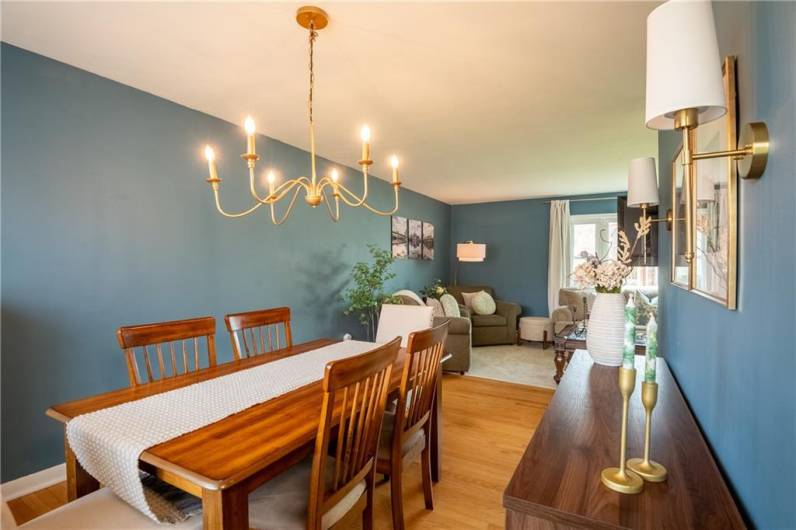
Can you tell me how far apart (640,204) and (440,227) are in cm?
485

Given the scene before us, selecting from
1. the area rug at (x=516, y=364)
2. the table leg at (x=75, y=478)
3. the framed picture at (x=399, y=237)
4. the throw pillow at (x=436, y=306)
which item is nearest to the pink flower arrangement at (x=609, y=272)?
the table leg at (x=75, y=478)

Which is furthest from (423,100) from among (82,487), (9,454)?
(9,454)

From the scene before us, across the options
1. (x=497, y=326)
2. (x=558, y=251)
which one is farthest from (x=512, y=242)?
(x=497, y=326)

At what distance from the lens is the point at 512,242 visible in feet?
22.0

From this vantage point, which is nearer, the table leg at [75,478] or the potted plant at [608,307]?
the table leg at [75,478]

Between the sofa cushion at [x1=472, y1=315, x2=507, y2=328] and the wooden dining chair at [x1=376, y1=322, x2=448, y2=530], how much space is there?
375 centimetres

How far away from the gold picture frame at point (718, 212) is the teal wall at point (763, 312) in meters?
0.03

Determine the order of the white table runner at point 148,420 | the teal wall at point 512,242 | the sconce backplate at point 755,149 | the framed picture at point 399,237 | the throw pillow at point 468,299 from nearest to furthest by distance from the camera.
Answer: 1. the sconce backplate at point 755,149
2. the white table runner at point 148,420
3. the framed picture at point 399,237
4. the throw pillow at point 468,299
5. the teal wall at point 512,242

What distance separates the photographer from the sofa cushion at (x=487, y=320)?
5.68 m

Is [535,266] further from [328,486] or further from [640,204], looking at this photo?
[328,486]

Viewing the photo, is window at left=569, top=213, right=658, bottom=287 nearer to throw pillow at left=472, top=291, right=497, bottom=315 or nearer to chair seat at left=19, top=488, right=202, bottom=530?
throw pillow at left=472, top=291, right=497, bottom=315

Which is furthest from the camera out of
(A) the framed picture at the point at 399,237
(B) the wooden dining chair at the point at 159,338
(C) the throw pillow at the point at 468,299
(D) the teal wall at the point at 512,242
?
(D) the teal wall at the point at 512,242

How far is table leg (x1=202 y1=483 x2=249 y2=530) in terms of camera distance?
0.96 m

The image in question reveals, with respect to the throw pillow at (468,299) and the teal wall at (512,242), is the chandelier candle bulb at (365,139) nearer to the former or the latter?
the throw pillow at (468,299)
